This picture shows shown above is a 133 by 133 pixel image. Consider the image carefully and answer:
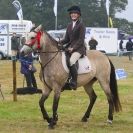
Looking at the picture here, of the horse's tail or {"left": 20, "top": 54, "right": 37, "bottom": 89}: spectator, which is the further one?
{"left": 20, "top": 54, "right": 37, "bottom": 89}: spectator

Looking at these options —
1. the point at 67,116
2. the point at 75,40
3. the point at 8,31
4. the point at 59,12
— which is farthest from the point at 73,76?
the point at 59,12

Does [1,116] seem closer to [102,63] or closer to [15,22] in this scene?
[102,63]

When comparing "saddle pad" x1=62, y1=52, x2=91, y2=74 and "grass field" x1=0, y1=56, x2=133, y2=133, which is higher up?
"saddle pad" x1=62, y1=52, x2=91, y2=74

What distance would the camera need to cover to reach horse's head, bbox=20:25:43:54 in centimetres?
1146

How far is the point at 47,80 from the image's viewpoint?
11750 millimetres

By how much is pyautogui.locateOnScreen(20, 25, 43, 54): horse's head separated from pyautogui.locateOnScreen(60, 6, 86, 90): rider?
0.75m

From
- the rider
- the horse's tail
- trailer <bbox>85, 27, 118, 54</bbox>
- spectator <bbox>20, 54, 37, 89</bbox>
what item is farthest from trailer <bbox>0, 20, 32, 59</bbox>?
the rider

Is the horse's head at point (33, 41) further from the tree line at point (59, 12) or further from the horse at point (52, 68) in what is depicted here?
the tree line at point (59, 12)

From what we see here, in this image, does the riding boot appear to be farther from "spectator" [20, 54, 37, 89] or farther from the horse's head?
"spectator" [20, 54, 37, 89]

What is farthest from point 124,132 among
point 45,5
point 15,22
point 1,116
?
point 45,5

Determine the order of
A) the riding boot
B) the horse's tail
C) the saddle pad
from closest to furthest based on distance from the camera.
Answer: the riding boot < the saddle pad < the horse's tail

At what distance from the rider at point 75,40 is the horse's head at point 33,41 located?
754mm

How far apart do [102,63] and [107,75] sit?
1.04 feet

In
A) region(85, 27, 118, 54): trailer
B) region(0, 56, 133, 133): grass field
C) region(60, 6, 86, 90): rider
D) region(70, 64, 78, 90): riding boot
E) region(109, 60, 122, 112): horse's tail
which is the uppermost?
region(60, 6, 86, 90): rider
